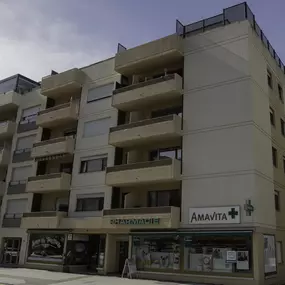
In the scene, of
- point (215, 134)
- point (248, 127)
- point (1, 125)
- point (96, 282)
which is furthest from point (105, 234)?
point (1, 125)

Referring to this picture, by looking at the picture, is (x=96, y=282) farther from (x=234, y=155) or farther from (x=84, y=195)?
(x=234, y=155)

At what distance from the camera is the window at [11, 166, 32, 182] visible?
108 ft

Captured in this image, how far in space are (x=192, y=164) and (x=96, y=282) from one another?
30.1 feet

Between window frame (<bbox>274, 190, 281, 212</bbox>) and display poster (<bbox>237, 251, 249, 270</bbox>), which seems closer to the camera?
display poster (<bbox>237, 251, 249, 270</bbox>)

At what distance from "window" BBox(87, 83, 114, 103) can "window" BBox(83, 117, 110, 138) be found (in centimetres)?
207

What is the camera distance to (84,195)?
28031 mm

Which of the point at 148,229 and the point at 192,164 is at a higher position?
the point at 192,164

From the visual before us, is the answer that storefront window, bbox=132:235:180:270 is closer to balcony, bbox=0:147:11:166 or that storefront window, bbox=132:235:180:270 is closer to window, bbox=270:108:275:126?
window, bbox=270:108:275:126

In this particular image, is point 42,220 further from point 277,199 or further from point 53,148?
point 277,199

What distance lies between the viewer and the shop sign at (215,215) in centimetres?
2053

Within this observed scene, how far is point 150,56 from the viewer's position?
26594mm

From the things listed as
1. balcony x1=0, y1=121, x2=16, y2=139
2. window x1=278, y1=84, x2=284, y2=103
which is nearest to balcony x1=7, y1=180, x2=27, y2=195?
balcony x1=0, y1=121, x2=16, y2=139

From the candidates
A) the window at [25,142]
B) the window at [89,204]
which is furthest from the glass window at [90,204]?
the window at [25,142]

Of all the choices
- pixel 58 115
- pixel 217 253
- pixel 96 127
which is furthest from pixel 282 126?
pixel 58 115
